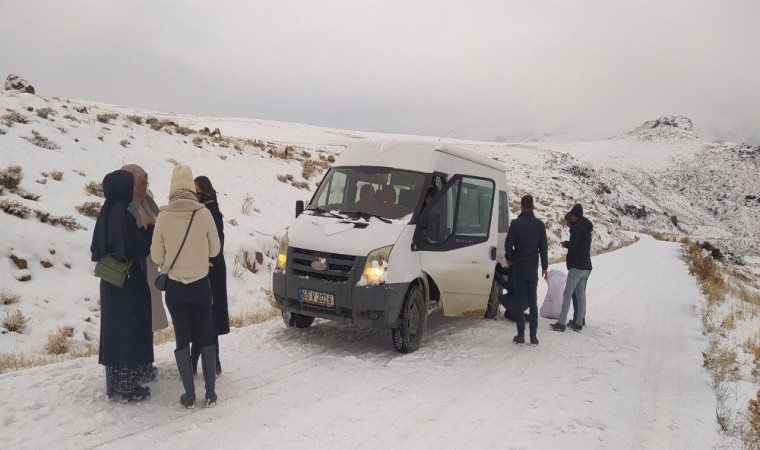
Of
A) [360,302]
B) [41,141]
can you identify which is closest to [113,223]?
[360,302]

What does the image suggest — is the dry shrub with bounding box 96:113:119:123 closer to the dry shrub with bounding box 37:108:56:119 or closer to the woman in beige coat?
the dry shrub with bounding box 37:108:56:119

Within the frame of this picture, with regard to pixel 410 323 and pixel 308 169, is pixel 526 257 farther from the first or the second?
pixel 308 169

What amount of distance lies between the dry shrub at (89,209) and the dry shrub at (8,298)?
3345 millimetres

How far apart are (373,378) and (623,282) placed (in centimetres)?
1231

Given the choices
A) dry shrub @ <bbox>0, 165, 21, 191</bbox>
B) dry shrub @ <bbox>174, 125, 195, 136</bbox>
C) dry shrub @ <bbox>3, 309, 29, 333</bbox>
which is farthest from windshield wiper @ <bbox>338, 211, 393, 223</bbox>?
dry shrub @ <bbox>174, 125, 195, 136</bbox>

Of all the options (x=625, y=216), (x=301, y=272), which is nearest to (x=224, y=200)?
(x=301, y=272)

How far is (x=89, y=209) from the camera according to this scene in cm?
1109

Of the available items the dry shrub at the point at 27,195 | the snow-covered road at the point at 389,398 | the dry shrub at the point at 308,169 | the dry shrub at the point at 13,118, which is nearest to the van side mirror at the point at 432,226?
the snow-covered road at the point at 389,398

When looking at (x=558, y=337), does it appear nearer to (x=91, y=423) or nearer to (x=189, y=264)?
(x=189, y=264)

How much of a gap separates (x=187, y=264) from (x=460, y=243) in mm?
4171

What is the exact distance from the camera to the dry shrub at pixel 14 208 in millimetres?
9492

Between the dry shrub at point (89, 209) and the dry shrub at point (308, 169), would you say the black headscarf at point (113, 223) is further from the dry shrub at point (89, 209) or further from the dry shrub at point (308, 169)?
the dry shrub at point (308, 169)

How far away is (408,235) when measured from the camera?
256 inches

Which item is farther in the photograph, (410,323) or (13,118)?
(13,118)
